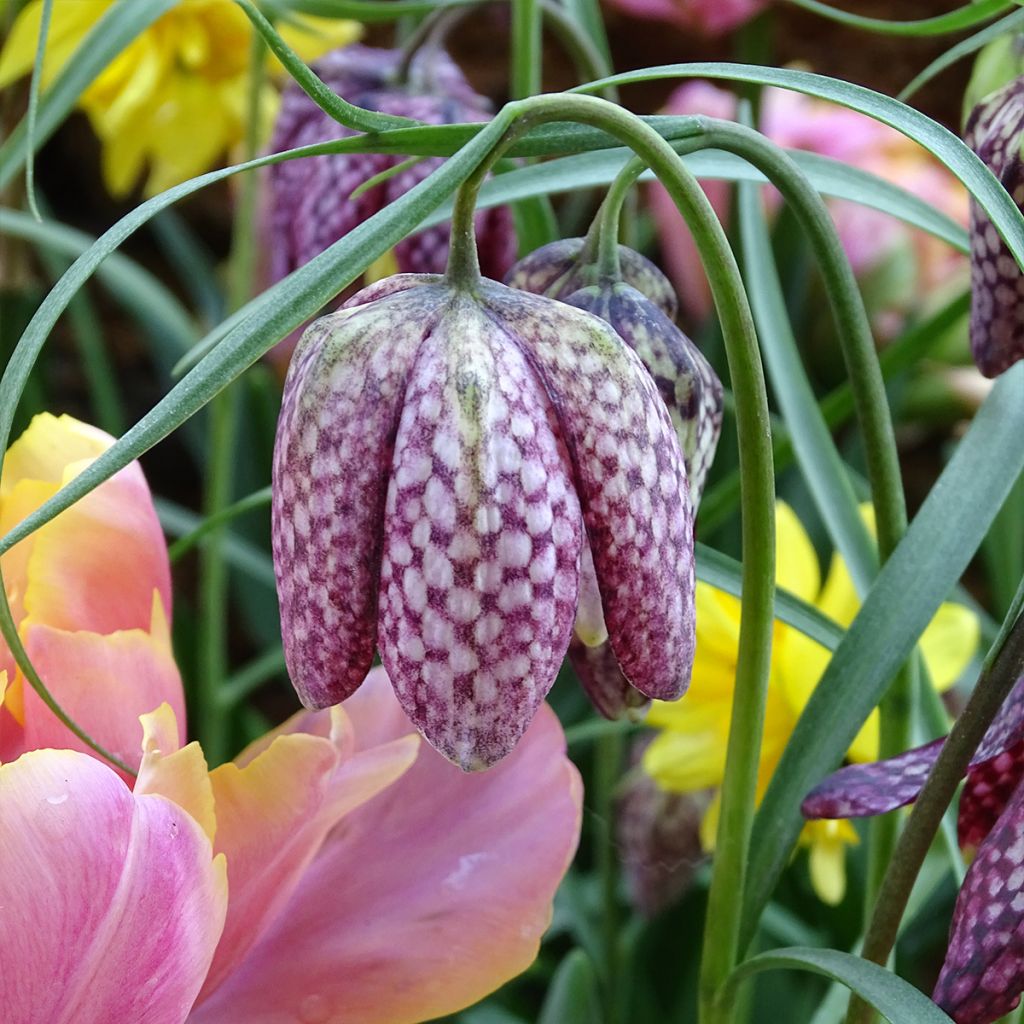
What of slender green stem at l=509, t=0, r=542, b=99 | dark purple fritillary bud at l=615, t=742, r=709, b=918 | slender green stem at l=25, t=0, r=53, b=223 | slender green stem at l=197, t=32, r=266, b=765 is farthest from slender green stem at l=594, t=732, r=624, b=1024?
slender green stem at l=25, t=0, r=53, b=223

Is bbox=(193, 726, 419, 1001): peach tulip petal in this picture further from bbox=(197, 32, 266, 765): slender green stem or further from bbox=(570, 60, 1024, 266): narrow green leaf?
bbox=(197, 32, 266, 765): slender green stem

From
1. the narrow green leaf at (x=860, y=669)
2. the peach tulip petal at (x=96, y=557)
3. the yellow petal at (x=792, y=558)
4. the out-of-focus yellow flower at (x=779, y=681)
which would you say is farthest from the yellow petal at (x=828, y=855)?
the peach tulip petal at (x=96, y=557)

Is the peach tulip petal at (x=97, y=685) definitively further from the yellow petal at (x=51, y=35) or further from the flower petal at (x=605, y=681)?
the yellow petal at (x=51, y=35)

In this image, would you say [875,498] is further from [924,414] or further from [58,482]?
[924,414]

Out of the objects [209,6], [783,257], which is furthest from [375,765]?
[783,257]

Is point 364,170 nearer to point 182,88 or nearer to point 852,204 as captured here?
point 182,88
